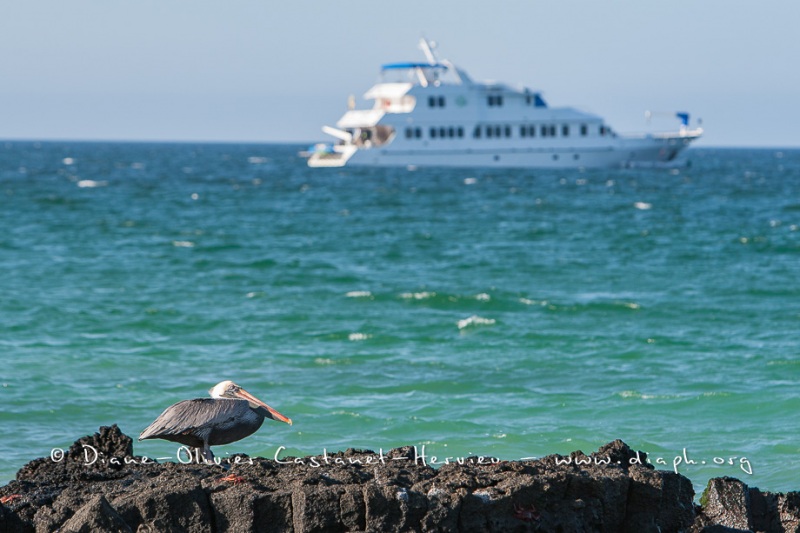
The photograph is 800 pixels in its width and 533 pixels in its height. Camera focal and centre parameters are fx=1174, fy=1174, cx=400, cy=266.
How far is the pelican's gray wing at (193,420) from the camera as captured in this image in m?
6.66

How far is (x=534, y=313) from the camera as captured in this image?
64.4ft

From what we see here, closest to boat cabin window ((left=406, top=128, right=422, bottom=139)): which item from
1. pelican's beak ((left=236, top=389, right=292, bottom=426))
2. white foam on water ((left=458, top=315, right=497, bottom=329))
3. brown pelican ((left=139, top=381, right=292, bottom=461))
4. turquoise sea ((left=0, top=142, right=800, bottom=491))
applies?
turquoise sea ((left=0, top=142, right=800, bottom=491))

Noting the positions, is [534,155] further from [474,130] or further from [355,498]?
[355,498]

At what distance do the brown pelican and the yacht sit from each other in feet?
213

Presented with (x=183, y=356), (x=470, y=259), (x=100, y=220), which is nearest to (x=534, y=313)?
(x=183, y=356)

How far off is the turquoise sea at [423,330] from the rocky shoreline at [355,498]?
337cm

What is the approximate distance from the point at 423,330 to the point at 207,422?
36.9 ft

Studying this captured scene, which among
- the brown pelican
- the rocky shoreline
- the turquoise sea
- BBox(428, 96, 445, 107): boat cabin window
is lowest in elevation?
the rocky shoreline

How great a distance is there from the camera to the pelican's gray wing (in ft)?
21.9

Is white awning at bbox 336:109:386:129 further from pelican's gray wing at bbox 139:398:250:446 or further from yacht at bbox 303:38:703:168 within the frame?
pelican's gray wing at bbox 139:398:250:446

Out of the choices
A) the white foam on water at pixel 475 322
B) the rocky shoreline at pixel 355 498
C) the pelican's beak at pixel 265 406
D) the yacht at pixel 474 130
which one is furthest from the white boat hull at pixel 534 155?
the rocky shoreline at pixel 355 498

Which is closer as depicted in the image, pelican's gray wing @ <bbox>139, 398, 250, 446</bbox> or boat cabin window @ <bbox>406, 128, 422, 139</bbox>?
pelican's gray wing @ <bbox>139, 398, 250, 446</bbox>

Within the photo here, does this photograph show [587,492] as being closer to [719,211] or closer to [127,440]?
[127,440]

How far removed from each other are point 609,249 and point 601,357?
49.3 feet
